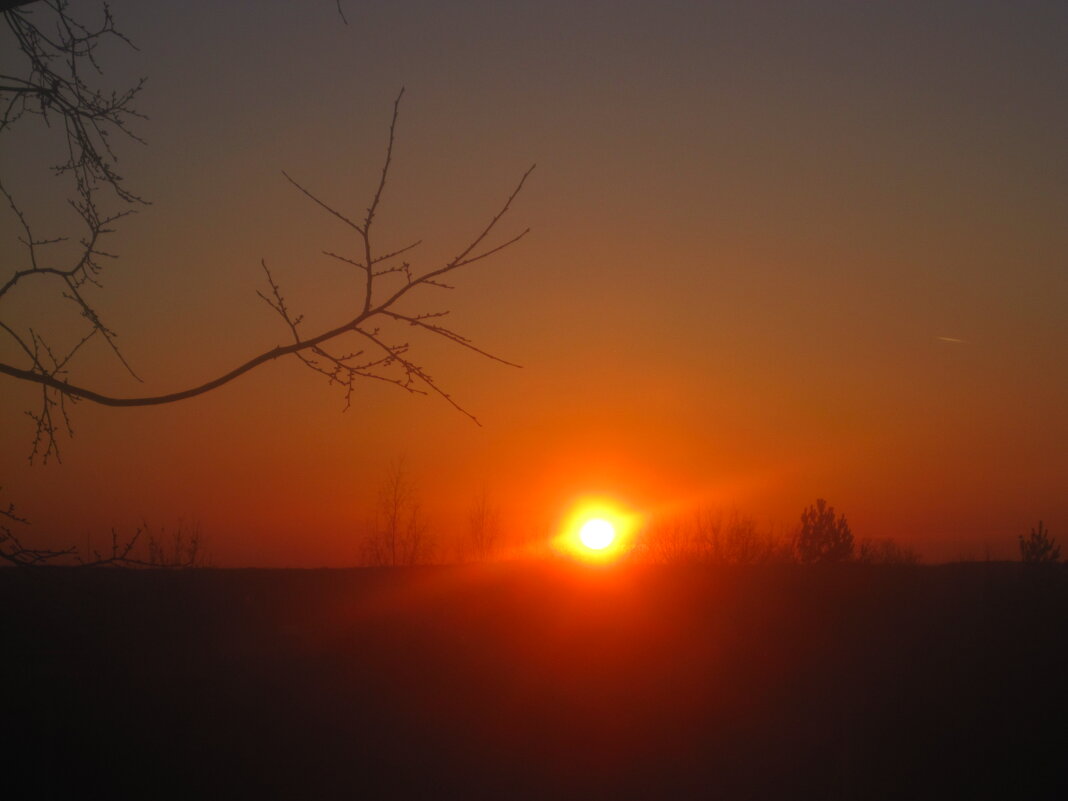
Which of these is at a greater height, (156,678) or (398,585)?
(398,585)

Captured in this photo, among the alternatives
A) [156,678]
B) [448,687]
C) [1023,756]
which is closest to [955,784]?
[1023,756]

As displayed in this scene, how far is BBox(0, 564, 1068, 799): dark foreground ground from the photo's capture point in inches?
361

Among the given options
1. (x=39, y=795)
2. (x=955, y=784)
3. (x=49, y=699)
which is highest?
(x=49, y=699)

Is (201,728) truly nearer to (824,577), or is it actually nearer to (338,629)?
(338,629)

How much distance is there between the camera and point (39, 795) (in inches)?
327

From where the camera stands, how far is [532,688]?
34.9ft

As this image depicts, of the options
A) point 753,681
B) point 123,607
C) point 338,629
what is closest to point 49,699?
point 123,607

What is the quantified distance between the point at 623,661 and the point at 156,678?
207 inches

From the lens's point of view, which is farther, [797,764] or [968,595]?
[968,595]

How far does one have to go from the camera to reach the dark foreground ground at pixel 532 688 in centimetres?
917

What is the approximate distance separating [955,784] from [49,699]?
9.00 m

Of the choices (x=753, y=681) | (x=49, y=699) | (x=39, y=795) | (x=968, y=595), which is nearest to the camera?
(x=39, y=795)

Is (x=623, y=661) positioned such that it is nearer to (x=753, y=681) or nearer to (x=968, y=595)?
(x=753, y=681)

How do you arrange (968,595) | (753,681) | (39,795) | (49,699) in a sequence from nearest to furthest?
(39,795)
(49,699)
(753,681)
(968,595)
